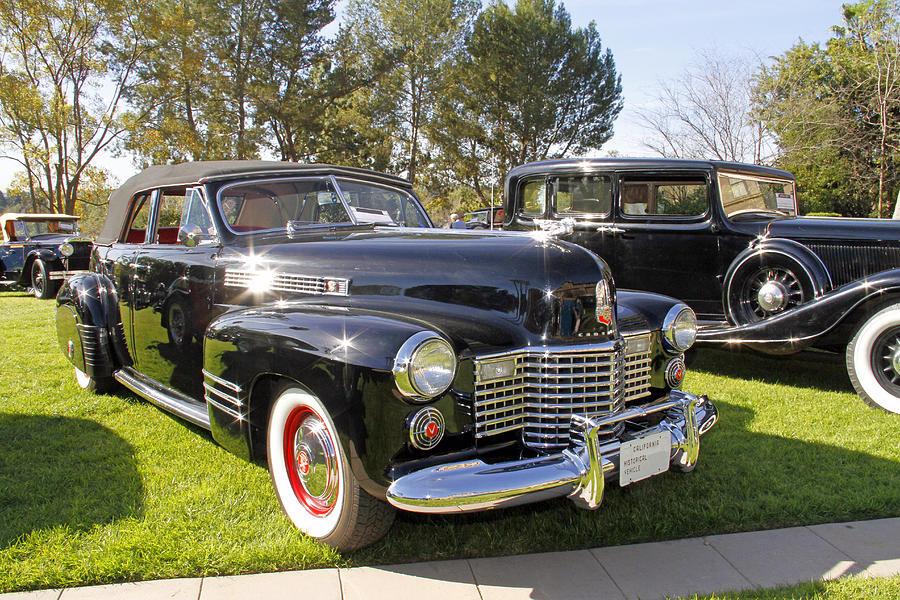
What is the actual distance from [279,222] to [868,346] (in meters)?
4.33

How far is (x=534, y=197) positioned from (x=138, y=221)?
4058 mm

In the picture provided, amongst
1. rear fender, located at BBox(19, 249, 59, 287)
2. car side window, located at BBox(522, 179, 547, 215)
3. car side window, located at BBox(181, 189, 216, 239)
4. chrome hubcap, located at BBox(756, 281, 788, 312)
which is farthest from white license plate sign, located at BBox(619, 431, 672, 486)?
rear fender, located at BBox(19, 249, 59, 287)

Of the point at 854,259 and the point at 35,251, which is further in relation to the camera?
the point at 35,251

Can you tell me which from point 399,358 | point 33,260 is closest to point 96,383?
point 399,358

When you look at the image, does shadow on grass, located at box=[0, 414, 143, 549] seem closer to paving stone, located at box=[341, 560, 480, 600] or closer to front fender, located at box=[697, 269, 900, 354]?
paving stone, located at box=[341, 560, 480, 600]

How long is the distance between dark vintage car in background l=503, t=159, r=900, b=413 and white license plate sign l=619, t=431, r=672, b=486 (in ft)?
7.48

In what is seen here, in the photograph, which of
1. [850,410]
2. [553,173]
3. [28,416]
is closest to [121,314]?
[28,416]

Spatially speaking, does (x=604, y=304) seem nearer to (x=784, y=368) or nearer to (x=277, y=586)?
(x=277, y=586)

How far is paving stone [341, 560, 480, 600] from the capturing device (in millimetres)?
2389

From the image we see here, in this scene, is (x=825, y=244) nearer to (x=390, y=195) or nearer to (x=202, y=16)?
(x=390, y=195)

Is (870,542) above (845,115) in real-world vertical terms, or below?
below

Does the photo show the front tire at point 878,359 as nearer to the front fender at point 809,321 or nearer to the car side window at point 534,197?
the front fender at point 809,321

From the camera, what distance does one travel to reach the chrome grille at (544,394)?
2568mm

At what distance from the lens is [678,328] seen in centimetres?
333
